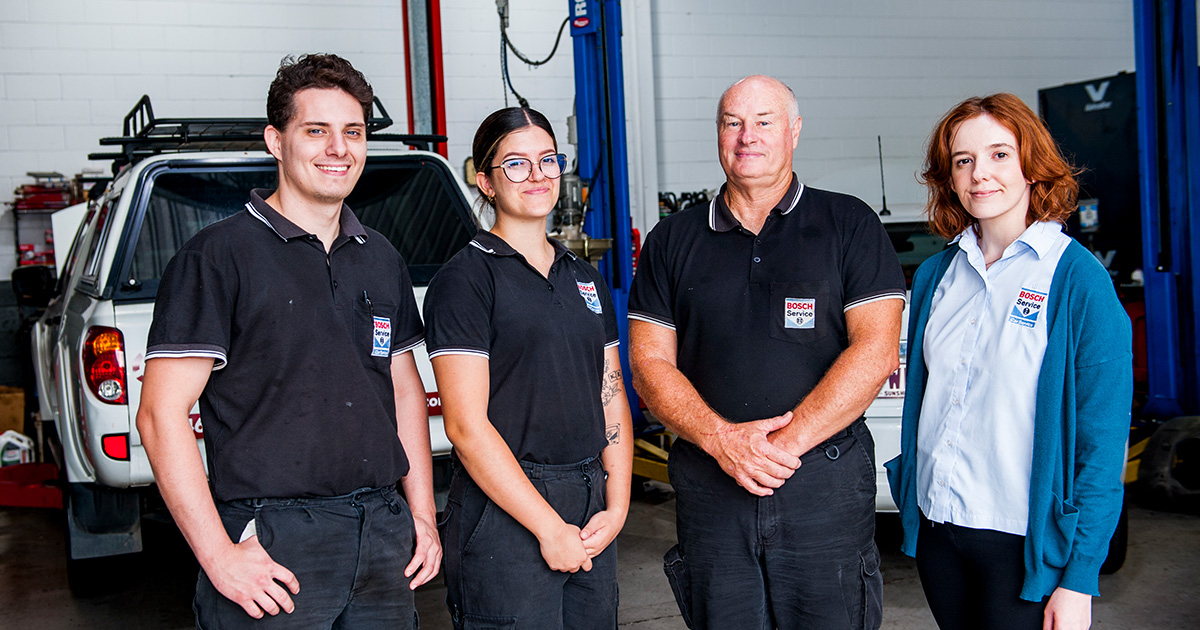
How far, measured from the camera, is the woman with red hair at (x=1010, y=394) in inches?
69.2

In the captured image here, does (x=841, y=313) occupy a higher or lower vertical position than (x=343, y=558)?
higher

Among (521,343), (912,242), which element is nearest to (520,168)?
(521,343)

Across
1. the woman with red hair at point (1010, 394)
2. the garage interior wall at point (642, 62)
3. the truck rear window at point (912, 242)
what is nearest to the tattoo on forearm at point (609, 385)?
the woman with red hair at point (1010, 394)

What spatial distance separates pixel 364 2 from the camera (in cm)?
886

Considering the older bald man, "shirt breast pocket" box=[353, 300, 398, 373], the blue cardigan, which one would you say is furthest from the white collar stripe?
the blue cardigan

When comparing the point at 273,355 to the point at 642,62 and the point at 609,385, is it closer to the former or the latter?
the point at 609,385

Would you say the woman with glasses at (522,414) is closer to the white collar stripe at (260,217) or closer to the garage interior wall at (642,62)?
the white collar stripe at (260,217)

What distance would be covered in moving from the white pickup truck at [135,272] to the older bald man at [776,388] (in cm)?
143

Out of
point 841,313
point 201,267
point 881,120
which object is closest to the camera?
point 201,267

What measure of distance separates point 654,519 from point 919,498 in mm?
3161

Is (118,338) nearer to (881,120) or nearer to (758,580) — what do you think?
(758,580)

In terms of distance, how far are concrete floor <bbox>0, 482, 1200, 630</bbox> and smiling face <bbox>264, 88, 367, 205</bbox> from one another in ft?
7.20

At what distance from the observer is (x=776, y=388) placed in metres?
2.14

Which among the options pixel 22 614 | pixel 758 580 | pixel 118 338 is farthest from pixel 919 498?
pixel 22 614
